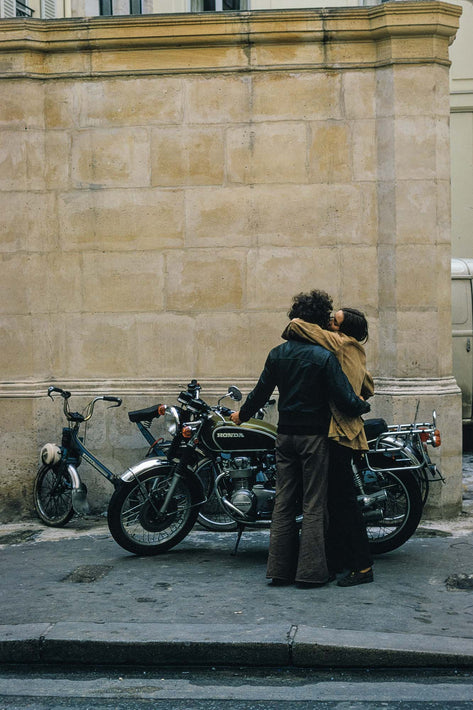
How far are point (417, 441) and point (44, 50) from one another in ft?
15.6

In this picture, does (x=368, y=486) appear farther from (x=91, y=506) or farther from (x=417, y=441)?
(x=91, y=506)

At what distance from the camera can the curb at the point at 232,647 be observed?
5207 millimetres

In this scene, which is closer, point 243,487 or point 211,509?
point 243,487

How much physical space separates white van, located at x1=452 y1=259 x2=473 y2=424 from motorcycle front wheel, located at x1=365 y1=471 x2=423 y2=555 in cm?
578

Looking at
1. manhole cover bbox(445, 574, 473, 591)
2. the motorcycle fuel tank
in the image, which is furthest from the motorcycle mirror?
manhole cover bbox(445, 574, 473, 591)

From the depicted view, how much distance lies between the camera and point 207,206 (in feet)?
29.0

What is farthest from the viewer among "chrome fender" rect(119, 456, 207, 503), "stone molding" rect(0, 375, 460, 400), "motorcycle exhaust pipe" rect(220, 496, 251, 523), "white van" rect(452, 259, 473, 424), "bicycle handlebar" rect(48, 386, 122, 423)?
"white van" rect(452, 259, 473, 424)

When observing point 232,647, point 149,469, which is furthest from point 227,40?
point 232,647

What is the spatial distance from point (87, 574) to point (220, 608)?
1.28m

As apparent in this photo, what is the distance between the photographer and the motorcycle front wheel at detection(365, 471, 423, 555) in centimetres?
715

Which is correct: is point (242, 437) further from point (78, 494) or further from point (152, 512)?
point (78, 494)

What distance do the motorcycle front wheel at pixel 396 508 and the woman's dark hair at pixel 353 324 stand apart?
1016mm

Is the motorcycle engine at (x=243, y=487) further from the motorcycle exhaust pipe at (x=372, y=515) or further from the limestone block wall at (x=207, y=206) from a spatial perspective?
the limestone block wall at (x=207, y=206)

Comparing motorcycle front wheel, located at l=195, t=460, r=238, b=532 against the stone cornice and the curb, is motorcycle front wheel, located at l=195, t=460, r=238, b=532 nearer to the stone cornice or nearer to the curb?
the curb
